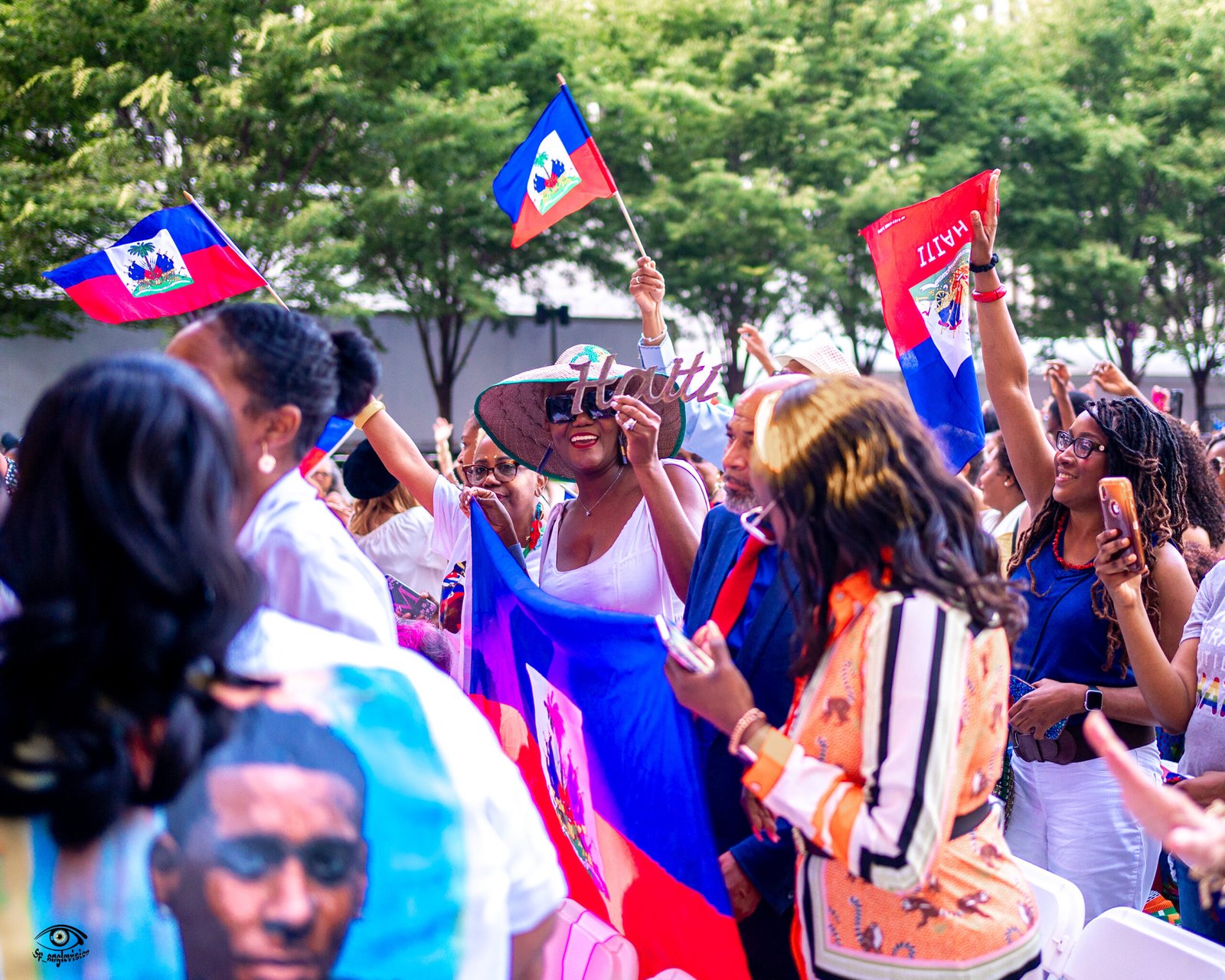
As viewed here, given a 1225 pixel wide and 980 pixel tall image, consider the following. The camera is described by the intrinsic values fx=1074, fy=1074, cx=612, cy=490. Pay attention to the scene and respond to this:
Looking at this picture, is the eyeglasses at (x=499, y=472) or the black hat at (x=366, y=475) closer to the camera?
the eyeglasses at (x=499, y=472)

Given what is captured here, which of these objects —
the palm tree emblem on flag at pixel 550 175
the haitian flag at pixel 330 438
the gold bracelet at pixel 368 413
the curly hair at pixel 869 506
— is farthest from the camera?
the palm tree emblem on flag at pixel 550 175

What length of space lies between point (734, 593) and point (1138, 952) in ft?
3.67

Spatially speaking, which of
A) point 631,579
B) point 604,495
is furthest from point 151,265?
point 631,579

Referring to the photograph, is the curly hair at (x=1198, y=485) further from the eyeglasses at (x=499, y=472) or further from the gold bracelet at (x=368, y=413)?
the gold bracelet at (x=368, y=413)

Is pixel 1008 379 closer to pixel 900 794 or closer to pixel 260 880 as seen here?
pixel 900 794

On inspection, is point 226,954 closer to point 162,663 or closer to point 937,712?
point 162,663

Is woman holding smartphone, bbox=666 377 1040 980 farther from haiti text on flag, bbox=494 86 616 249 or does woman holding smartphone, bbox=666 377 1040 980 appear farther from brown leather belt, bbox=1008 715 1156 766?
haiti text on flag, bbox=494 86 616 249

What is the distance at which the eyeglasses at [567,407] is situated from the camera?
3230 millimetres

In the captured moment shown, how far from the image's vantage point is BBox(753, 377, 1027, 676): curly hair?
5.80ft

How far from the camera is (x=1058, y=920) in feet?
7.75

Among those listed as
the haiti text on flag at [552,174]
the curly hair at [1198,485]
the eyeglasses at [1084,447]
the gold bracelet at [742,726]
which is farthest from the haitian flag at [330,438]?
the curly hair at [1198,485]

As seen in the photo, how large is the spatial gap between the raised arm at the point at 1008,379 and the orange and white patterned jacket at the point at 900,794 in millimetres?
1743

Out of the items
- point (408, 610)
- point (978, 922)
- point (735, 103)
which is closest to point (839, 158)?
point (735, 103)

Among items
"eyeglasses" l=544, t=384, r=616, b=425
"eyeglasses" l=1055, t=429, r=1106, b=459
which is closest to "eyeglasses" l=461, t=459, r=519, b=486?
"eyeglasses" l=544, t=384, r=616, b=425
